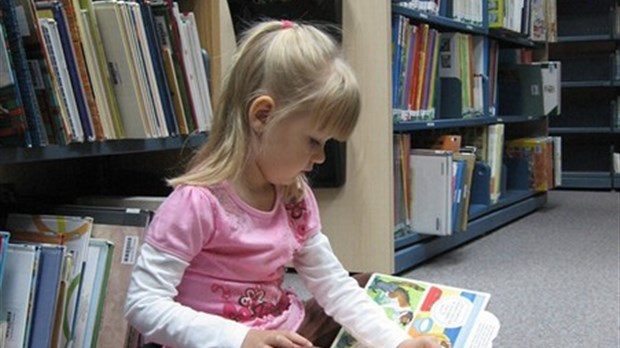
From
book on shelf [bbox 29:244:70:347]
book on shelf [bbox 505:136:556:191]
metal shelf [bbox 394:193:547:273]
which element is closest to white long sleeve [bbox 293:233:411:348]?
book on shelf [bbox 29:244:70:347]

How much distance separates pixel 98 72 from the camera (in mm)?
1197

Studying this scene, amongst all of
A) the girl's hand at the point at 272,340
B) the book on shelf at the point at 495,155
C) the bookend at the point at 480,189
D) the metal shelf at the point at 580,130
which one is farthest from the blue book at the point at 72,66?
the metal shelf at the point at 580,130

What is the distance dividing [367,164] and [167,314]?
1138 mm

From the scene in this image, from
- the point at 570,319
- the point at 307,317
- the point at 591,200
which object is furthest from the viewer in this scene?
the point at 591,200

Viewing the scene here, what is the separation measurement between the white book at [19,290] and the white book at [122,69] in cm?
32

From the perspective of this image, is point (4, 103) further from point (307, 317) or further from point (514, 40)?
point (514, 40)

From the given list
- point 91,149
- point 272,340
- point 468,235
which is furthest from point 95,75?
point 468,235

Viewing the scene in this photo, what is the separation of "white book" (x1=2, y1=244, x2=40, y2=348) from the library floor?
0.93m

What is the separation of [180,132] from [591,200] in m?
3.14

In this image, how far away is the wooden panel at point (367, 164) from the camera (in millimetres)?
1942

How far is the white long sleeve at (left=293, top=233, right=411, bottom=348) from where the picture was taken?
42.8 inches

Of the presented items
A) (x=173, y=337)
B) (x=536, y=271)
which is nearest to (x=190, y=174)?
(x=173, y=337)

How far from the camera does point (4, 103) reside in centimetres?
96

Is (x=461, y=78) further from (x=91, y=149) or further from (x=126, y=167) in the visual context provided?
(x=91, y=149)
